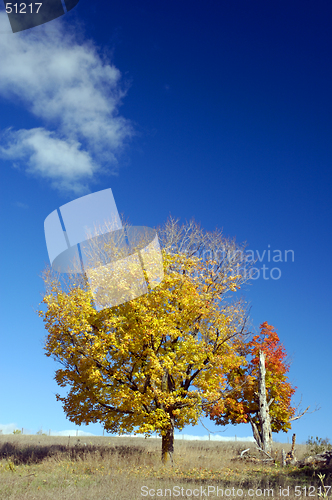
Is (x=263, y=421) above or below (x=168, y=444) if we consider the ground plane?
above

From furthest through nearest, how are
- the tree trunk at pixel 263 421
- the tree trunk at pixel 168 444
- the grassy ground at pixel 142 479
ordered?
the tree trunk at pixel 263 421 < the tree trunk at pixel 168 444 < the grassy ground at pixel 142 479

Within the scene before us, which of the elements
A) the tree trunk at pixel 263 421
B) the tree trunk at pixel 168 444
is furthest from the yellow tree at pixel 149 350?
the tree trunk at pixel 263 421

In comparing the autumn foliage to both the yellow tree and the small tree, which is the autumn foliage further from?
the yellow tree

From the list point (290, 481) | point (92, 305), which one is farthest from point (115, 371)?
point (290, 481)

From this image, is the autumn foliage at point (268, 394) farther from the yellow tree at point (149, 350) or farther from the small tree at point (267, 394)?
the yellow tree at point (149, 350)

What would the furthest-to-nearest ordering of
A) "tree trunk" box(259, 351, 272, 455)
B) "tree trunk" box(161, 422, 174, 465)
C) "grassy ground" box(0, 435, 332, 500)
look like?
"tree trunk" box(259, 351, 272, 455)
"tree trunk" box(161, 422, 174, 465)
"grassy ground" box(0, 435, 332, 500)

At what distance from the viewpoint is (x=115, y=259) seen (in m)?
19.0

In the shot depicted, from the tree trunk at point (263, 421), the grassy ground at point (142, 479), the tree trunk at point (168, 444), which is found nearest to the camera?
the grassy ground at point (142, 479)

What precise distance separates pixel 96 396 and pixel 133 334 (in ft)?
12.5

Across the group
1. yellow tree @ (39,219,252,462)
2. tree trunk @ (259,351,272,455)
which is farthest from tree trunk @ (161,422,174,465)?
tree trunk @ (259,351,272,455)

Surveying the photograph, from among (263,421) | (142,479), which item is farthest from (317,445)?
(142,479)

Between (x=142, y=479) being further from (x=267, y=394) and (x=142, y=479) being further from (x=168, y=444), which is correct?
(x=267, y=394)

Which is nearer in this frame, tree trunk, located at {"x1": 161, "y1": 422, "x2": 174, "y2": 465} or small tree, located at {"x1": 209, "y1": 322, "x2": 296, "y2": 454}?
tree trunk, located at {"x1": 161, "y1": 422, "x2": 174, "y2": 465}

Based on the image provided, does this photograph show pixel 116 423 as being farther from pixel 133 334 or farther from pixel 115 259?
pixel 115 259
